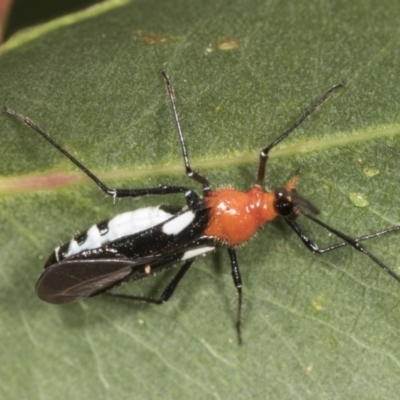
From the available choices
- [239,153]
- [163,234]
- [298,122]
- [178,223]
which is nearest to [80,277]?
[163,234]

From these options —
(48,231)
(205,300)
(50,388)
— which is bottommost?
(50,388)

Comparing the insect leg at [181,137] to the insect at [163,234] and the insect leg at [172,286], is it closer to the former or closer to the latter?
the insect at [163,234]

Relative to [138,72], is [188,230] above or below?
below

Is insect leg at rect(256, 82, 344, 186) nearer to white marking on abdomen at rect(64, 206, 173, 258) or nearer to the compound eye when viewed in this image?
Result: the compound eye

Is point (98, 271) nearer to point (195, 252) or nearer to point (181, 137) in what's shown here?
point (195, 252)

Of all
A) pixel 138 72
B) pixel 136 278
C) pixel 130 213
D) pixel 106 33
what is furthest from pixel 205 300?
pixel 106 33

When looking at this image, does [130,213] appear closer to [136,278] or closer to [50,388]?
[136,278]
